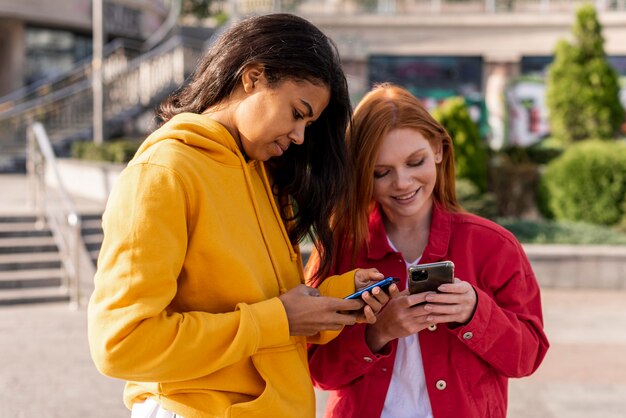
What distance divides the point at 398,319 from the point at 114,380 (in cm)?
404

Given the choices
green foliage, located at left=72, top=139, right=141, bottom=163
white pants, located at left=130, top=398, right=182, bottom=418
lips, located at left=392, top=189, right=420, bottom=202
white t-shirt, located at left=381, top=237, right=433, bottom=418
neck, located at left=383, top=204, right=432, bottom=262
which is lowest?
green foliage, located at left=72, top=139, right=141, bottom=163

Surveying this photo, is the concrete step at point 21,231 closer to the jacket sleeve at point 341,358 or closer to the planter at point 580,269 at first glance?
the planter at point 580,269

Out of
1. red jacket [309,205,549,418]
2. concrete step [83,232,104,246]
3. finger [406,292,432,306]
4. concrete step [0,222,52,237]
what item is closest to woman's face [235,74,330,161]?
finger [406,292,432,306]

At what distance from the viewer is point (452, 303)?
2.27 m

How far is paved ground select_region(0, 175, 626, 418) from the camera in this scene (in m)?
5.40

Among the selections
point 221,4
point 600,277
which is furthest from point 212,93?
point 221,4

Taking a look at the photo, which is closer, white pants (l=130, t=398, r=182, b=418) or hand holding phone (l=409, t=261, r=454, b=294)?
white pants (l=130, t=398, r=182, b=418)

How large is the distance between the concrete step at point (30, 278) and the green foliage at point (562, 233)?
18.0ft

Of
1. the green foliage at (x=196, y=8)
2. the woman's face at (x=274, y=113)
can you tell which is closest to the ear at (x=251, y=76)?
the woman's face at (x=274, y=113)

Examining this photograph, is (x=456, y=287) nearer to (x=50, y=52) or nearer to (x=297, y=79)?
(x=297, y=79)

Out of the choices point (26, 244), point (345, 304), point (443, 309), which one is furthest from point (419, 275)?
point (26, 244)

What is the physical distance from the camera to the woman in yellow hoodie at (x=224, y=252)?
6.10 ft

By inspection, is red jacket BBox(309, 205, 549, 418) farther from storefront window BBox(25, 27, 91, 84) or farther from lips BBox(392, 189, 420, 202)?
storefront window BBox(25, 27, 91, 84)

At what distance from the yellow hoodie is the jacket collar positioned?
0.50 metres
